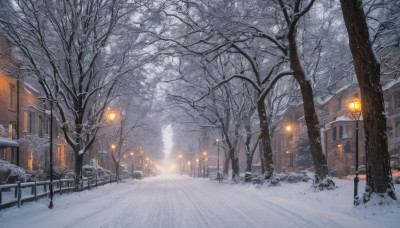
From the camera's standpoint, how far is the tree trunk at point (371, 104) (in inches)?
380

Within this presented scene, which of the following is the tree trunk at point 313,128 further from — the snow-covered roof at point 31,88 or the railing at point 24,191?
the snow-covered roof at point 31,88

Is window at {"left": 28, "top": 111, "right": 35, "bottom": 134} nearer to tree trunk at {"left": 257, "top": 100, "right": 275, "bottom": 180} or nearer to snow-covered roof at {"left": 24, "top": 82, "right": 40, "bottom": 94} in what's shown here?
snow-covered roof at {"left": 24, "top": 82, "right": 40, "bottom": 94}

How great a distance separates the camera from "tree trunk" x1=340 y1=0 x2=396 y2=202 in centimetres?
964

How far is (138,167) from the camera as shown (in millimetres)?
→ 80125

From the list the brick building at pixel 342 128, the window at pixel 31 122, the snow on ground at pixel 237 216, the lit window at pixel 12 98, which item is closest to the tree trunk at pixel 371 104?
the snow on ground at pixel 237 216

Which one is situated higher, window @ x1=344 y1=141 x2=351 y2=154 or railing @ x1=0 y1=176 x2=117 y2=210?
window @ x1=344 y1=141 x2=351 y2=154

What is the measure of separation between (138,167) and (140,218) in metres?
72.2

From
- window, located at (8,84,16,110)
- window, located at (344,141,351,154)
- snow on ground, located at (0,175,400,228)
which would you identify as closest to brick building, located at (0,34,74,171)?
window, located at (8,84,16,110)

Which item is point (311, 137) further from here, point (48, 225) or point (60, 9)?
point (60, 9)

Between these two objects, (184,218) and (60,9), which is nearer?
(184,218)

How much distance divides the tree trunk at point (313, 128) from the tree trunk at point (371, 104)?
4.39 metres

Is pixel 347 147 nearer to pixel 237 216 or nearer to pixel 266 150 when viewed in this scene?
pixel 266 150

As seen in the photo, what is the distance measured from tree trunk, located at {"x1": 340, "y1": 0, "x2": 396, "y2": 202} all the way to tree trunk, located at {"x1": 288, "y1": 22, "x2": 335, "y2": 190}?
439 centimetres

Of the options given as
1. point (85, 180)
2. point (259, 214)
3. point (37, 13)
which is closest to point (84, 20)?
point (37, 13)
